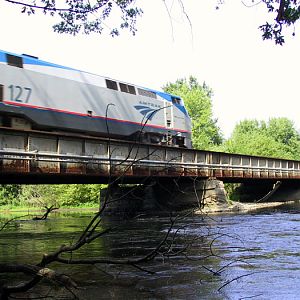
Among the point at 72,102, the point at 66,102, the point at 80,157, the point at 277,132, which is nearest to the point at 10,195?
the point at 80,157

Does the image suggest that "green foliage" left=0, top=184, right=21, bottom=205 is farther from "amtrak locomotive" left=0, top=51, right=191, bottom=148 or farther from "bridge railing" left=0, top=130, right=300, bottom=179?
"amtrak locomotive" left=0, top=51, right=191, bottom=148

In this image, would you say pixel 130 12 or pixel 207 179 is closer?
pixel 130 12

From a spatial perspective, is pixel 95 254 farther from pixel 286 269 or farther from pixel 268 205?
pixel 268 205

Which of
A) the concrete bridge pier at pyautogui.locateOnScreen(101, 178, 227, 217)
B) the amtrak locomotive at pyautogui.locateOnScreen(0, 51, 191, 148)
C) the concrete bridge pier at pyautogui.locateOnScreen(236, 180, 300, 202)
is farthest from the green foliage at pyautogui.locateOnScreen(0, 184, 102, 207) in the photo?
the amtrak locomotive at pyautogui.locateOnScreen(0, 51, 191, 148)

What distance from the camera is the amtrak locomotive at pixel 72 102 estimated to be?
17.3 metres

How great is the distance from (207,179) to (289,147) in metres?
59.9

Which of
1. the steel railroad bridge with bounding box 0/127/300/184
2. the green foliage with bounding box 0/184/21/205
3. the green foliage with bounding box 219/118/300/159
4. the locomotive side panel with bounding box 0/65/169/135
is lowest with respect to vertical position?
the green foliage with bounding box 0/184/21/205

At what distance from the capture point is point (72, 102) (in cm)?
1978

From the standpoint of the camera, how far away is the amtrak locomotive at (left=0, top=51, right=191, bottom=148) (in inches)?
683

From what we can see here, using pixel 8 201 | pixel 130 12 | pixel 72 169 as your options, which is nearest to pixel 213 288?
pixel 130 12

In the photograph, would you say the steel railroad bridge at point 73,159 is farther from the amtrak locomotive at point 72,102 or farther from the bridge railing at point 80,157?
the amtrak locomotive at point 72,102

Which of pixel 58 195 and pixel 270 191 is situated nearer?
pixel 270 191

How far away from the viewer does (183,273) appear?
7699 mm

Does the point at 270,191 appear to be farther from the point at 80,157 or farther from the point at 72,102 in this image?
the point at 72,102
